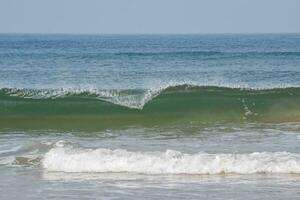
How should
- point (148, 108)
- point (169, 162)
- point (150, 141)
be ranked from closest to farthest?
point (169, 162), point (150, 141), point (148, 108)

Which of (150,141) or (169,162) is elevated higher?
(169,162)

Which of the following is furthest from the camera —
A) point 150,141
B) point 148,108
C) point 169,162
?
point 148,108

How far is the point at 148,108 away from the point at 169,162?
7201mm

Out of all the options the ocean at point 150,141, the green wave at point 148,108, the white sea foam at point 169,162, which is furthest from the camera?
the green wave at point 148,108

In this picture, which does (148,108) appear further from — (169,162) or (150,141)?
(169,162)

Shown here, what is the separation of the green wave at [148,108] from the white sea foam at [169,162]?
440cm

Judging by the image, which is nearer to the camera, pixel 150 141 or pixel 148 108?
pixel 150 141

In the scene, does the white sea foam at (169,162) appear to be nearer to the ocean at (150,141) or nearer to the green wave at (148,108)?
the ocean at (150,141)

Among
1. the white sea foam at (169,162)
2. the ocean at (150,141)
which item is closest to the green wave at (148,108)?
the ocean at (150,141)

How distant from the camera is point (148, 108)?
53.4 feet

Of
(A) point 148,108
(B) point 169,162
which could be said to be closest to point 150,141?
(B) point 169,162

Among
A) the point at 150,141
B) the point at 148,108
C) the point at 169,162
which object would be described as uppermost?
the point at 169,162

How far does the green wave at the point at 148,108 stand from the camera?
48.0 feet

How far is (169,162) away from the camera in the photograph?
9102mm
